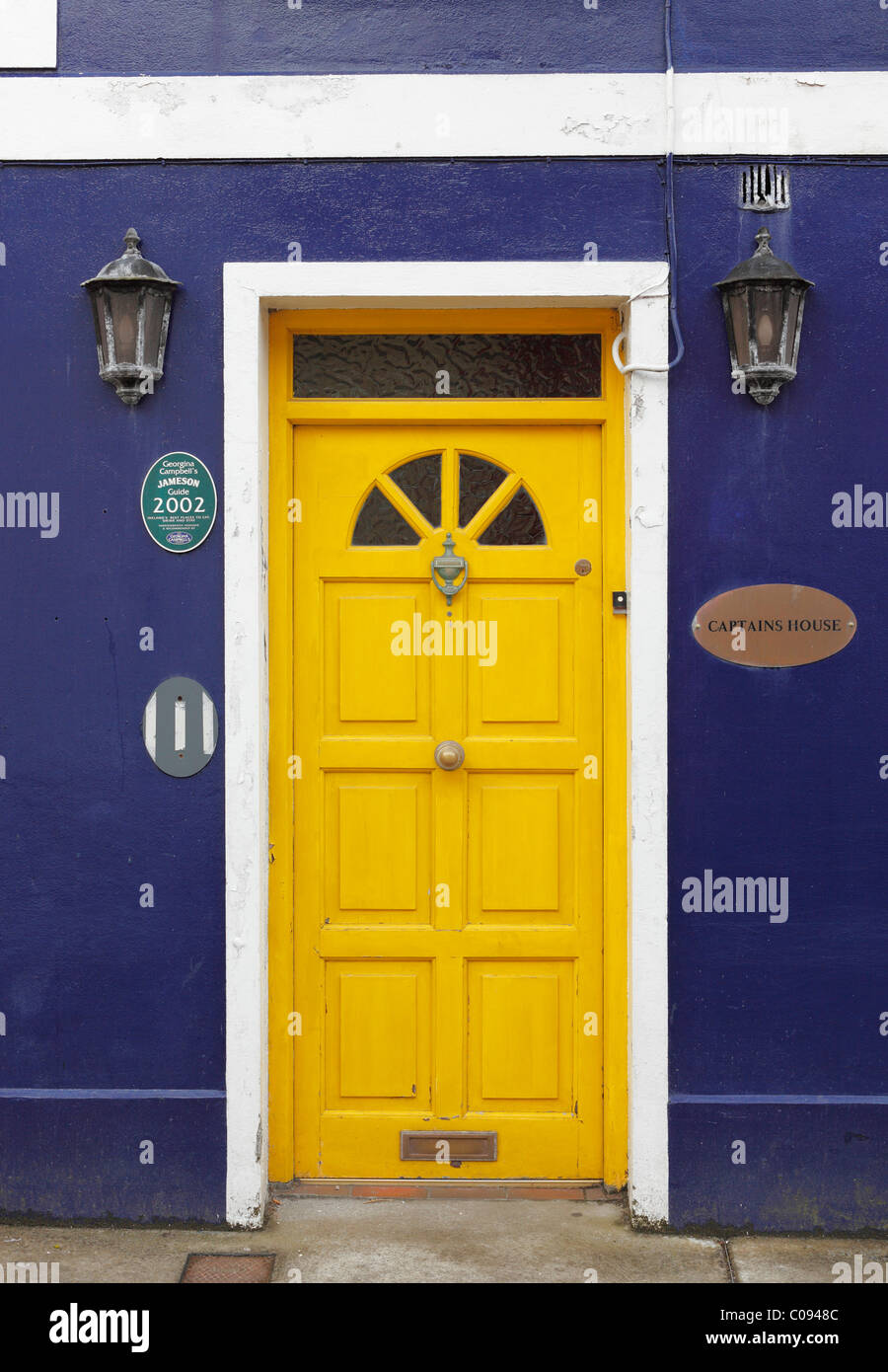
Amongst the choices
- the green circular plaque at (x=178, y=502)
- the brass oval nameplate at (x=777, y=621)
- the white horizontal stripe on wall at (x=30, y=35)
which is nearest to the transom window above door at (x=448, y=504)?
the green circular plaque at (x=178, y=502)

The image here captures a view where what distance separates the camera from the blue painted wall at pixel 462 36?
150 inches

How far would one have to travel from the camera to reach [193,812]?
12.7ft

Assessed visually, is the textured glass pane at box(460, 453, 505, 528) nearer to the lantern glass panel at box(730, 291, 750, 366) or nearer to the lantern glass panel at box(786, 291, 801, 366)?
the lantern glass panel at box(730, 291, 750, 366)

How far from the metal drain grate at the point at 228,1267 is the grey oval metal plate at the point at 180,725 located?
1.48 m

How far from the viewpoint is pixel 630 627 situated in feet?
12.6

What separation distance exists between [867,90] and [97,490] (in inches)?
108

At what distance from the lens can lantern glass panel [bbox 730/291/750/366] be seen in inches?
147

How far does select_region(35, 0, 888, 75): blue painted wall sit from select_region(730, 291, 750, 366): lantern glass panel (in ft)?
2.48

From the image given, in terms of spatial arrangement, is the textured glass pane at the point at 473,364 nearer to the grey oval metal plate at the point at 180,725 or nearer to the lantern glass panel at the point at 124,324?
the lantern glass panel at the point at 124,324

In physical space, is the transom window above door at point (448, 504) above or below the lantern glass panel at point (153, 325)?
below

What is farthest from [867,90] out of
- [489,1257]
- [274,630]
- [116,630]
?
[489,1257]

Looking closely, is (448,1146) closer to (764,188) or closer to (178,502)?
(178,502)

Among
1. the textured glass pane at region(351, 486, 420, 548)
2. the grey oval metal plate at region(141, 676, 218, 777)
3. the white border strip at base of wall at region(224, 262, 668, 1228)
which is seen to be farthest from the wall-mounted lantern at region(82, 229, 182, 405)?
the grey oval metal plate at region(141, 676, 218, 777)

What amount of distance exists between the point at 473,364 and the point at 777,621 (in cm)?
131
